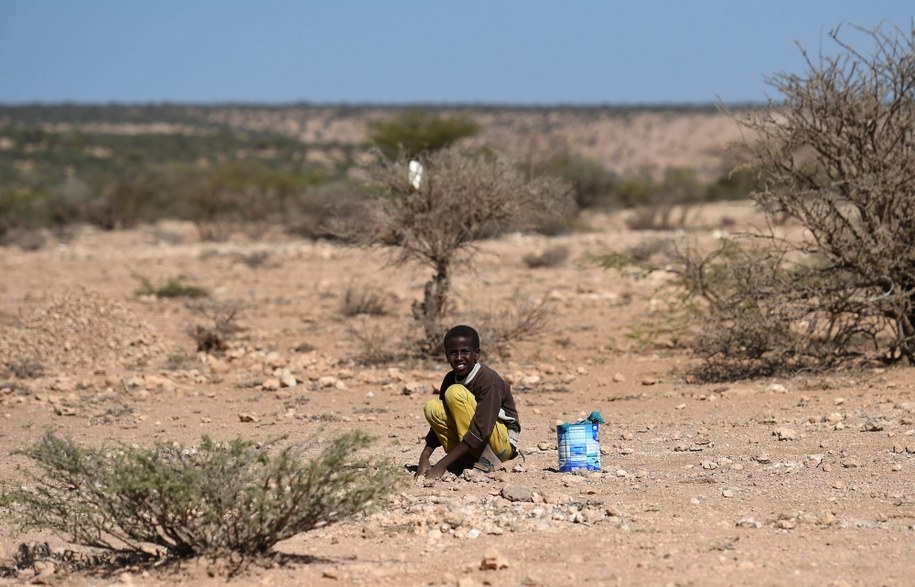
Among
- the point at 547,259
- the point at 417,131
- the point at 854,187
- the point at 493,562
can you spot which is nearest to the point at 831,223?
the point at 854,187

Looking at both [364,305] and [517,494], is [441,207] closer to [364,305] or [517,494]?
[364,305]

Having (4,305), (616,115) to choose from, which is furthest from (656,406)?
(616,115)

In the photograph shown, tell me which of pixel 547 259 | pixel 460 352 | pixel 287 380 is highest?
pixel 547 259

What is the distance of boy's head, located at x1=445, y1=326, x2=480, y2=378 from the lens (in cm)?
648

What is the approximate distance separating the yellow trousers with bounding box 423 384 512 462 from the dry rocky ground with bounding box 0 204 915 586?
0.17 metres

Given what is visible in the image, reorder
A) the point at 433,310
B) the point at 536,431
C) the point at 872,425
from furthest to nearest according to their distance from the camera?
1. the point at 433,310
2. the point at 536,431
3. the point at 872,425

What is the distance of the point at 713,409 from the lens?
8.58 metres

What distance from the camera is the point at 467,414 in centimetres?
651

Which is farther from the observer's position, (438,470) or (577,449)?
(577,449)

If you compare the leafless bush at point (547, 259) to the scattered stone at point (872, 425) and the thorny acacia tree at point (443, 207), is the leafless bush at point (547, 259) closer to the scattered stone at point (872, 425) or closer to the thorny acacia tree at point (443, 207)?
the thorny acacia tree at point (443, 207)

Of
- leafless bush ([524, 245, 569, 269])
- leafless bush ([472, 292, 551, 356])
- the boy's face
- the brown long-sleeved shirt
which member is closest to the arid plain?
leafless bush ([472, 292, 551, 356])

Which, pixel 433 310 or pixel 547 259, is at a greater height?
pixel 547 259

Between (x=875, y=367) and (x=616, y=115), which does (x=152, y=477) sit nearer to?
(x=875, y=367)

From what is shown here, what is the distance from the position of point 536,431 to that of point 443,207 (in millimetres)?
3499
